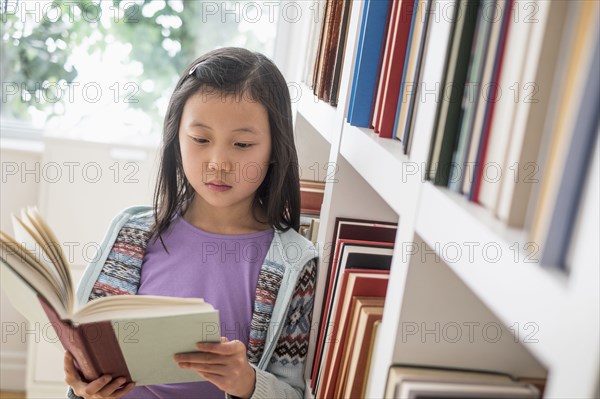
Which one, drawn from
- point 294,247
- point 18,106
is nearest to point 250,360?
point 294,247

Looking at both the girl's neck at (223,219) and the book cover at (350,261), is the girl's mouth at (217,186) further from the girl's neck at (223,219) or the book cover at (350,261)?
the book cover at (350,261)

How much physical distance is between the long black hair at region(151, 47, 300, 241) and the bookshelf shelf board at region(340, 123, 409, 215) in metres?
0.30

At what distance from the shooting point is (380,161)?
2.62 feet

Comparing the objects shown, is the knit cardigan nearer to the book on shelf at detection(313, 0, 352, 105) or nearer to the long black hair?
the long black hair

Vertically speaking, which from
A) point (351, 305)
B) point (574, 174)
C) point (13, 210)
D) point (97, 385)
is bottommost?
point (13, 210)

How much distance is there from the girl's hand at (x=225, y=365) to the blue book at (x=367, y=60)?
1.27ft

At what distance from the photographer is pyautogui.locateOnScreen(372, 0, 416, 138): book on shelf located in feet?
2.64

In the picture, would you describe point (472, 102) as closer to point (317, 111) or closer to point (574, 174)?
point (574, 174)

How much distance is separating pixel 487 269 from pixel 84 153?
1939 millimetres

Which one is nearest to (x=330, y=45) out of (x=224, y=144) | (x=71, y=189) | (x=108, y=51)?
(x=224, y=144)

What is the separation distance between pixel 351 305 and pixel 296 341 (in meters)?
0.34

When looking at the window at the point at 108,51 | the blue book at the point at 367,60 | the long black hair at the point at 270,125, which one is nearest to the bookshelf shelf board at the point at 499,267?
the blue book at the point at 367,60

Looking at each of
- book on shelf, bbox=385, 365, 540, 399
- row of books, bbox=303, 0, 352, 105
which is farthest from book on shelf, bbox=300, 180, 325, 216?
book on shelf, bbox=385, 365, 540, 399

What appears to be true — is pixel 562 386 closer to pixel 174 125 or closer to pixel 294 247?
pixel 294 247
